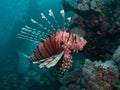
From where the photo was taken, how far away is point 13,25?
76.4 ft

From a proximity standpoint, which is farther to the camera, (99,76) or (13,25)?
(13,25)

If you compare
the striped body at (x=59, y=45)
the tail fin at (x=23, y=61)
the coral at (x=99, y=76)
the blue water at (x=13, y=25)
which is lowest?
the coral at (x=99, y=76)

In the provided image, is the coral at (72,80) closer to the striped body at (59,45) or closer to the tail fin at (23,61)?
the tail fin at (23,61)

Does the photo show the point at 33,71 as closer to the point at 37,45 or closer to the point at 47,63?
the point at 37,45

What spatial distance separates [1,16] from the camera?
26078mm

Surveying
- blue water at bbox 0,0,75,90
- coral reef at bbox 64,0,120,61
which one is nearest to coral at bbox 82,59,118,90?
coral reef at bbox 64,0,120,61

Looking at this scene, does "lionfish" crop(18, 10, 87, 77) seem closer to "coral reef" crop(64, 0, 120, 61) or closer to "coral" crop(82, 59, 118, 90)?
"coral" crop(82, 59, 118, 90)

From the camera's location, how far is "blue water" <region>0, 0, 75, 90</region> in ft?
50.3

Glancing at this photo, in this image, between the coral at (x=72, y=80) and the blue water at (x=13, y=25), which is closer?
the coral at (x=72, y=80)

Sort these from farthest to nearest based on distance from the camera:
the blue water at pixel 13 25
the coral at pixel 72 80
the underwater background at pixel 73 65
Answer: the blue water at pixel 13 25 → the coral at pixel 72 80 → the underwater background at pixel 73 65

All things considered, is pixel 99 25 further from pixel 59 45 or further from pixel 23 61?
pixel 59 45

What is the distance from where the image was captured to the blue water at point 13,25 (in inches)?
603

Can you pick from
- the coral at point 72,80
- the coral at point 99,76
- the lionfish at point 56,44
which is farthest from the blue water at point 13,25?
the lionfish at point 56,44

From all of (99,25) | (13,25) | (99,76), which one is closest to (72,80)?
(99,76)
